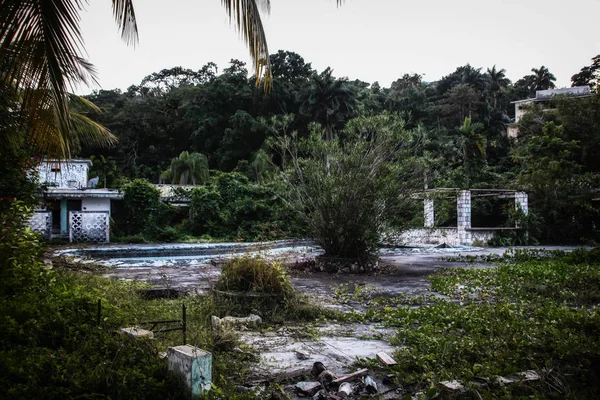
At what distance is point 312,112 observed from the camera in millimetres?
31906

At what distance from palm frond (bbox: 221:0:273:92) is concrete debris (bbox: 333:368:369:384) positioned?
108 inches

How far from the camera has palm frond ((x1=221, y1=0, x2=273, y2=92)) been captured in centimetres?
407

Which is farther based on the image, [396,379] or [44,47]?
[44,47]

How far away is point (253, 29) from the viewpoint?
13.9 feet

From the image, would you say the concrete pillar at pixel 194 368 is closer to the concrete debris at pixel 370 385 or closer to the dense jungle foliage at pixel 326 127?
the concrete debris at pixel 370 385

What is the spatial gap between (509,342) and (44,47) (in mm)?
4672

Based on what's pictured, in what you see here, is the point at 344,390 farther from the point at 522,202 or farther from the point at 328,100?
the point at 328,100

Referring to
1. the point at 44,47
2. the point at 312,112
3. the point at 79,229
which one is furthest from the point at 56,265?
the point at 312,112

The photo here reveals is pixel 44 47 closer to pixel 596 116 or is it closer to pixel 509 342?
pixel 509 342

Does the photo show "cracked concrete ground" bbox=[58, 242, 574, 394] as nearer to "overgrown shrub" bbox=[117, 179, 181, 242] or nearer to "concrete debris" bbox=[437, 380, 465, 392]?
"concrete debris" bbox=[437, 380, 465, 392]

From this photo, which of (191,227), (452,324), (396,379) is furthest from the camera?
(191,227)

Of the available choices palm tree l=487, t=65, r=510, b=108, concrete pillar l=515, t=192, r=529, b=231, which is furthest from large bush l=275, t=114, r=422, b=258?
palm tree l=487, t=65, r=510, b=108

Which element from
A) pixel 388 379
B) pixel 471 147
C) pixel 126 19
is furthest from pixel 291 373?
pixel 471 147

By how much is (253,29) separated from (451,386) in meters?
3.45
